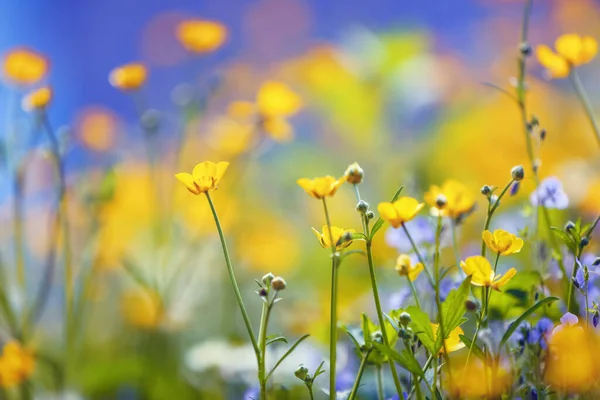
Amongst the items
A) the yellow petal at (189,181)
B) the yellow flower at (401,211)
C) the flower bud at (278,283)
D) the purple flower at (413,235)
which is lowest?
the flower bud at (278,283)

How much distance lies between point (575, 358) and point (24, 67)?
612mm

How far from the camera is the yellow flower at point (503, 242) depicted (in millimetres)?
375

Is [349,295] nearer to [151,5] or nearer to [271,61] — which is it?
[271,61]

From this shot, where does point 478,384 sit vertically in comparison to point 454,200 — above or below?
below

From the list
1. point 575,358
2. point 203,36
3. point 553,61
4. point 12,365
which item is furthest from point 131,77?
point 575,358

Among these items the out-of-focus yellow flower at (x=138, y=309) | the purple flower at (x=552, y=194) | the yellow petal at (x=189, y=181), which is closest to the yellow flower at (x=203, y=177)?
the yellow petal at (x=189, y=181)

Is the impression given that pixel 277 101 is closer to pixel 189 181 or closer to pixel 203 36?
pixel 203 36

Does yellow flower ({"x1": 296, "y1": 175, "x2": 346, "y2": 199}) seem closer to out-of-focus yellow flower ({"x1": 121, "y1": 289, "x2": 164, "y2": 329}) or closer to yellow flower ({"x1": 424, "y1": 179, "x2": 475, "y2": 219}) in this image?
yellow flower ({"x1": 424, "y1": 179, "x2": 475, "y2": 219})

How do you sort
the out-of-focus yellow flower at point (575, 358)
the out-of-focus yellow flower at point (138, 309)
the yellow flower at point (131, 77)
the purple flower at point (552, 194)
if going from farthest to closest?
the out-of-focus yellow flower at point (138, 309)
the yellow flower at point (131, 77)
the purple flower at point (552, 194)
the out-of-focus yellow flower at point (575, 358)

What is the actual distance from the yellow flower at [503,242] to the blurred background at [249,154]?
5.1 inches

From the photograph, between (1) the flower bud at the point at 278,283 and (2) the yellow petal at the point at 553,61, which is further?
(2) the yellow petal at the point at 553,61

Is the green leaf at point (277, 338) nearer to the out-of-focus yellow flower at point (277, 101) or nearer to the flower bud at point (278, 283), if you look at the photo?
the flower bud at point (278, 283)

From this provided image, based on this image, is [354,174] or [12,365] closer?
[354,174]

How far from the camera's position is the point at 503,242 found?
0.38 metres
